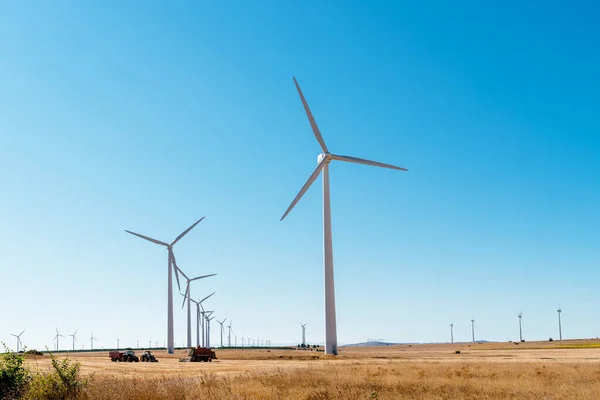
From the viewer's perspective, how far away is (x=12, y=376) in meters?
24.4

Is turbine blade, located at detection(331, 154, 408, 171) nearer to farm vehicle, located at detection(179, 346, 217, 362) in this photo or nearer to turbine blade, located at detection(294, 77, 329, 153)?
turbine blade, located at detection(294, 77, 329, 153)

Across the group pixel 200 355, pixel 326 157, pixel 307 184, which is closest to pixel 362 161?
pixel 326 157

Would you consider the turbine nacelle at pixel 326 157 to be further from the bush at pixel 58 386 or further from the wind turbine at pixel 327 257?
the bush at pixel 58 386

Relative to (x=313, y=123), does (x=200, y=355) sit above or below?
below

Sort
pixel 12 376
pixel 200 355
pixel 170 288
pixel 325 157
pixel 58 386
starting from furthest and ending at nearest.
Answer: pixel 170 288
pixel 325 157
pixel 200 355
pixel 12 376
pixel 58 386

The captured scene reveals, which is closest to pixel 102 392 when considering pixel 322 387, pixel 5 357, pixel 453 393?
pixel 5 357

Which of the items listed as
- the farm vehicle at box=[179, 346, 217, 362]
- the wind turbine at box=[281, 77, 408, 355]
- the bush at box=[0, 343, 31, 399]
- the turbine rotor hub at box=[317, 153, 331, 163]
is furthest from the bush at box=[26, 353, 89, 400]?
the turbine rotor hub at box=[317, 153, 331, 163]

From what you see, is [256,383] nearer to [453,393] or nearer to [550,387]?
[453,393]

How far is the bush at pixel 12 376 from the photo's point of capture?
23.5 metres

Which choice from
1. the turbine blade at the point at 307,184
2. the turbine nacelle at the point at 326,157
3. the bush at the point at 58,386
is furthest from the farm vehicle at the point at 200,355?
the bush at the point at 58,386

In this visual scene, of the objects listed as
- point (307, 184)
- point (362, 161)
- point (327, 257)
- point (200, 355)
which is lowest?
point (200, 355)

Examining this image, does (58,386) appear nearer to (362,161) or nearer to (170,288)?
(362,161)

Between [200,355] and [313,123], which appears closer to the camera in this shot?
[200,355]

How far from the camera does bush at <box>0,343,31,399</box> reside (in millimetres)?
23484
